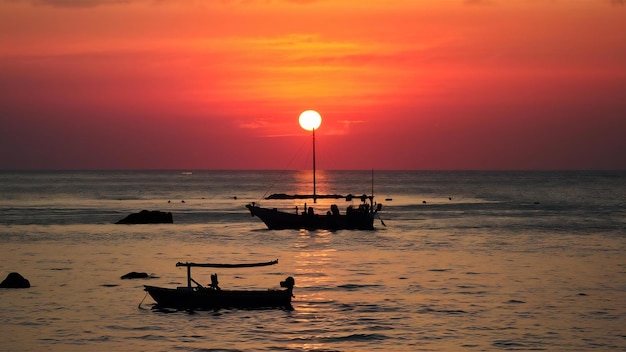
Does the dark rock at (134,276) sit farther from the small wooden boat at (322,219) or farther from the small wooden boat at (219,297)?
the small wooden boat at (322,219)

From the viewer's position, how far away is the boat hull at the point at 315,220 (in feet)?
320

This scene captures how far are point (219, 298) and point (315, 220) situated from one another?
54.2 m

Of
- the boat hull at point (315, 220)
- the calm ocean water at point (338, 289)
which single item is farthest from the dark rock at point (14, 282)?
the boat hull at point (315, 220)

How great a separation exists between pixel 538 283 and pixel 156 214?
222ft

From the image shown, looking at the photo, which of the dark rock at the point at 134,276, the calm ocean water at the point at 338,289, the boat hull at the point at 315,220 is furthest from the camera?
the boat hull at the point at 315,220

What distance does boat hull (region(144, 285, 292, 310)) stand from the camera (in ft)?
146

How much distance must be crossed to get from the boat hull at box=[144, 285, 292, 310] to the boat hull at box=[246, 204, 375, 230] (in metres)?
52.0

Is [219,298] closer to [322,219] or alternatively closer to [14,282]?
[14,282]

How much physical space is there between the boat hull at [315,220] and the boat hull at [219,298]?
52.0 metres

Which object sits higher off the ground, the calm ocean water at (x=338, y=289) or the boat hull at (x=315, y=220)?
the boat hull at (x=315, y=220)

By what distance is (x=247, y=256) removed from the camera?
7150cm

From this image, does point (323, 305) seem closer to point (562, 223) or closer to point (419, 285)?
point (419, 285)

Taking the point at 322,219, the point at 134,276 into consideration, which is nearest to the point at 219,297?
the point at 134,276

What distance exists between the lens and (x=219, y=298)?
44438 millimetres
